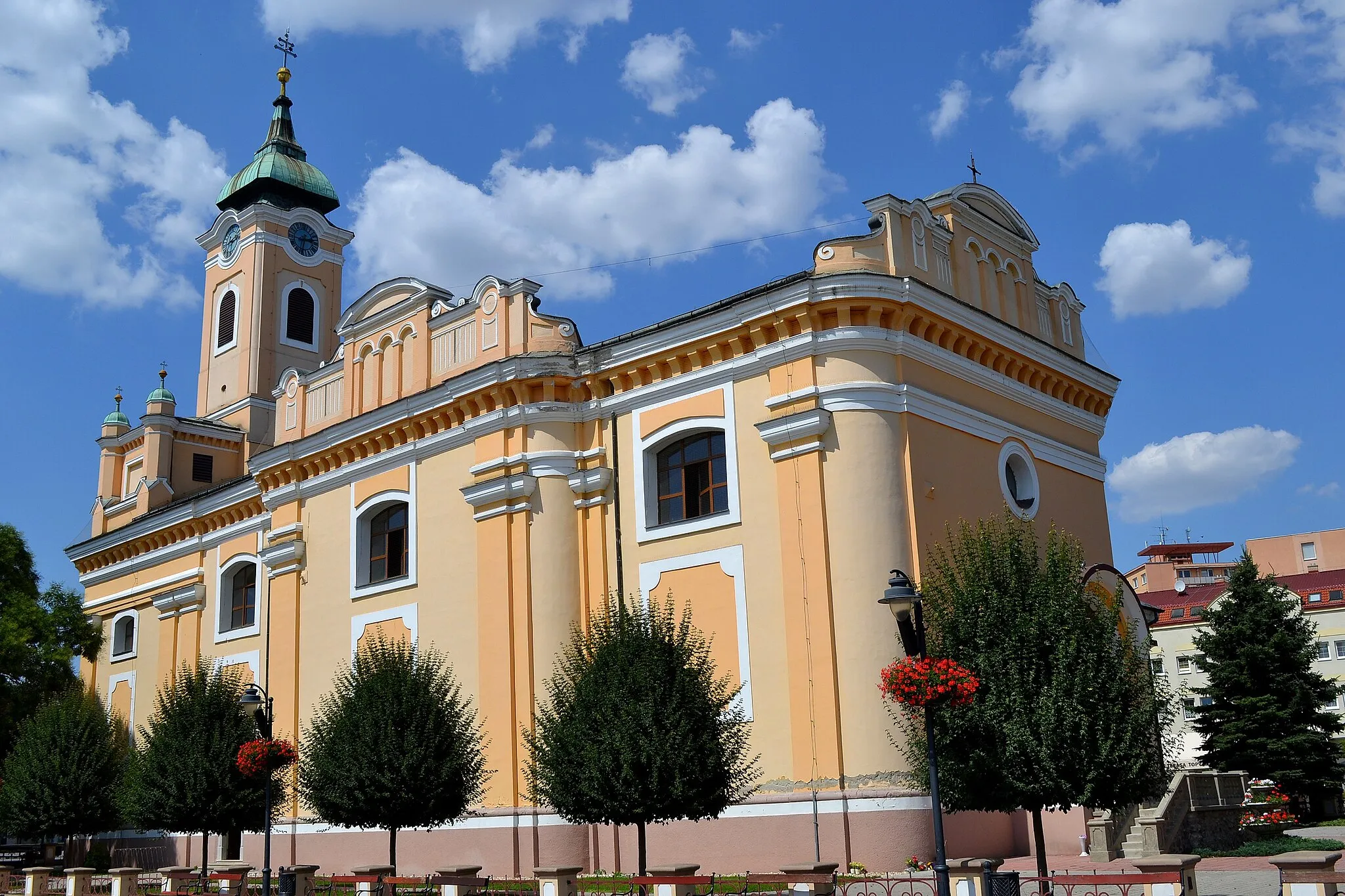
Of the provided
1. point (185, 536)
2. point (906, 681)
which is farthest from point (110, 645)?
point (906, 681)

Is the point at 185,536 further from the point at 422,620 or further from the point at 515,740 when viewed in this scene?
the point at 515,740

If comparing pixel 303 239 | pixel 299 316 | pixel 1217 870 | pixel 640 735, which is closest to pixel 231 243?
pixel 303 239

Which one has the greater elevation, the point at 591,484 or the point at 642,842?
the point at 591,484

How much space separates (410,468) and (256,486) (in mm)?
6983

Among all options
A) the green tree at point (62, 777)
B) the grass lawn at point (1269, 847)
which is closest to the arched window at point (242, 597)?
the green tree at point (62, 777)

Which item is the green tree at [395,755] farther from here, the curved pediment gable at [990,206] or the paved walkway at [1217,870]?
the curved pediment gable at [990,206]

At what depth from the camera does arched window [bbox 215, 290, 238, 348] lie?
39125mm

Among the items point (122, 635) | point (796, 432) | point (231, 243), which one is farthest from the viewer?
point (231, 243)

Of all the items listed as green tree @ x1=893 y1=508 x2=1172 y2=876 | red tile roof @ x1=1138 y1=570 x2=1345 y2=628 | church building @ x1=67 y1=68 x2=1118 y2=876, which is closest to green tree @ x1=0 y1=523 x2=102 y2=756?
church building @ x1=67 y1=68 x2=1118 y2=876

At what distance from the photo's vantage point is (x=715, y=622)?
21188mm

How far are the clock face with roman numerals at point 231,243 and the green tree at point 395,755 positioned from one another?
21.4m

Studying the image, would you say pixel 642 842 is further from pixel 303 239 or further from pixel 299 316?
pixel 303 239

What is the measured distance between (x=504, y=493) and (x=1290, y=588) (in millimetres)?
61182

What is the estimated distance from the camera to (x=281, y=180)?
129ft
